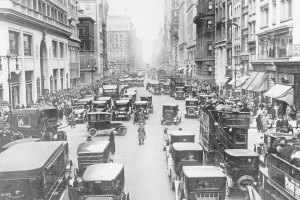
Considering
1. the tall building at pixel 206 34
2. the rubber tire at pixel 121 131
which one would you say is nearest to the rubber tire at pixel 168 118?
the rubber tire at pixel 121 131

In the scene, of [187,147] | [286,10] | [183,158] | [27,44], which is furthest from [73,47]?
[183,158]

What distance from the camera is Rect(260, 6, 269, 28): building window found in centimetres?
4265

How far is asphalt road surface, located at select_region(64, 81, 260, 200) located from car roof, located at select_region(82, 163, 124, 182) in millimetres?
2218

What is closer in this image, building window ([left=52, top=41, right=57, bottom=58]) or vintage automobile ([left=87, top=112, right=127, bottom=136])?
vintage automobile ([left=87, top=112, right=127, bottom=136])

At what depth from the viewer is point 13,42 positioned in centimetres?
4241

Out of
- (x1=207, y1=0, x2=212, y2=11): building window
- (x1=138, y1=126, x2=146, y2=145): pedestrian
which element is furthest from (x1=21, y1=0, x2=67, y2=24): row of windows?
(x1=207, y1=0, x2=212, y2=11): building window

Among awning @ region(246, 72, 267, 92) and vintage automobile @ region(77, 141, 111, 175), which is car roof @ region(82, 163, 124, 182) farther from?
awning @ region(246, 72, 267, 92)

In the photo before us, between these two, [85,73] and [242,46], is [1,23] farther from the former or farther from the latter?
[85,73]

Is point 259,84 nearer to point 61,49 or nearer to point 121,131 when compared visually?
point 121,131

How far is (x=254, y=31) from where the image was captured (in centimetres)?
4903

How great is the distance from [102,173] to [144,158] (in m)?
9.05

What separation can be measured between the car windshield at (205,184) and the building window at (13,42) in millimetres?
31633

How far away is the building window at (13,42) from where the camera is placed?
41.5 m

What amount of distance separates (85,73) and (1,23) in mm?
59586
